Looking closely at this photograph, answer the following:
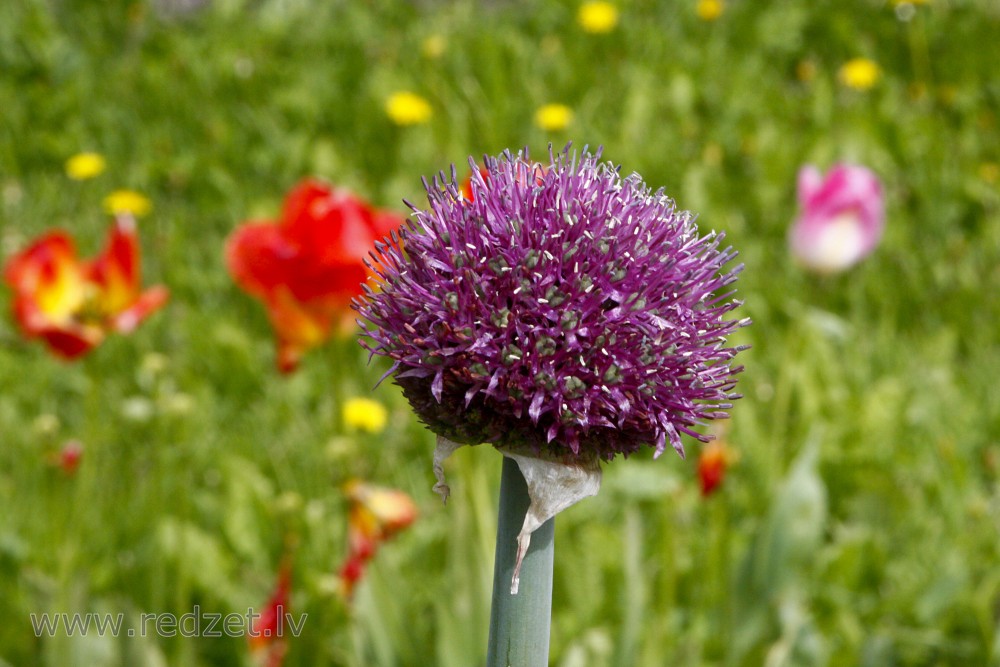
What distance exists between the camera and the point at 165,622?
216 centimetres

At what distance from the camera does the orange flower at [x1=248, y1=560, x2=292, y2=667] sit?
6.25 feet

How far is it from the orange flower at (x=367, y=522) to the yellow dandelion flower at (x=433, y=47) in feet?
9.87

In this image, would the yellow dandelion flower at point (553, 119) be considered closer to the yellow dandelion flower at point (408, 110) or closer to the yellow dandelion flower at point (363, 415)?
the yellow dandelion flower at point (408, 110)

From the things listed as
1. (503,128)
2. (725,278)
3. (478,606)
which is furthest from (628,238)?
(503,128)

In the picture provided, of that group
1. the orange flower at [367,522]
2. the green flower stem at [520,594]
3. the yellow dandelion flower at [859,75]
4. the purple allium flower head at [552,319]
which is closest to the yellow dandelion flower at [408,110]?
the yellow dandelion flower at [859,75]

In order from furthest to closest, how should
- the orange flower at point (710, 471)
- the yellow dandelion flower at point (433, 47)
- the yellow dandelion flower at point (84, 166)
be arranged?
the yellow dandelion flower at point (433, 47) → the yellow dandelion flower at point (84, 166) → the orange flower at point (710, 471)

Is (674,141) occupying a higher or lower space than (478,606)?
higher

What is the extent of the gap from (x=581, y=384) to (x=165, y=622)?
5.01 feet

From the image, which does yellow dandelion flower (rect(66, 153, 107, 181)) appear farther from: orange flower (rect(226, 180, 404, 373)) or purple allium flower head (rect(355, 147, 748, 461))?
purple allium flower head (rect(355, 147, 748, 461))

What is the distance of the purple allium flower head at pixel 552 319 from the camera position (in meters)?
0.92

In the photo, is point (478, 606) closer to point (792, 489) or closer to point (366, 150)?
point (792, 489)

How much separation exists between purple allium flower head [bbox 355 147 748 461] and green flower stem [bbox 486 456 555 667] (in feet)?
0.18

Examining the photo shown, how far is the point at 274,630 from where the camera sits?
1.97m

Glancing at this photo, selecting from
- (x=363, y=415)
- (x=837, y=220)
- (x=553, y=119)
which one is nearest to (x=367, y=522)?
(x=363, y=415)
